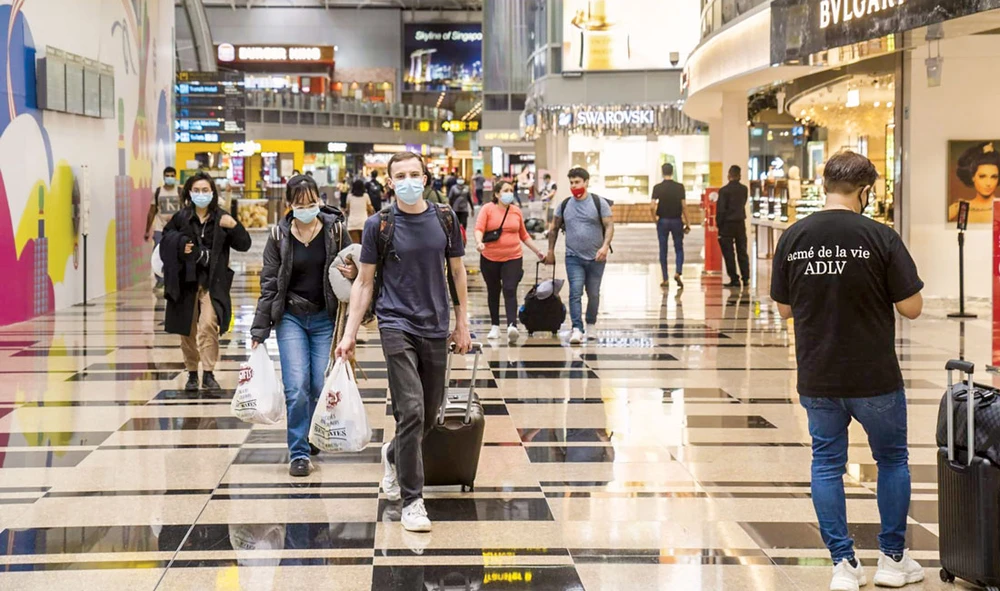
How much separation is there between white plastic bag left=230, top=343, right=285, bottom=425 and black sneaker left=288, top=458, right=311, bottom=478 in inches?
11.1

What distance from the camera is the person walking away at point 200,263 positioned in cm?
956

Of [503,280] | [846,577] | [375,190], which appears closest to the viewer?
[846,577]

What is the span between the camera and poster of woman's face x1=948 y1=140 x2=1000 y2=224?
49.8ft

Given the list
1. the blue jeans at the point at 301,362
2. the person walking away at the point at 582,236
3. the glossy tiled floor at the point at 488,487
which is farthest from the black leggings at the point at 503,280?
the blue jeans at the point at 301,362

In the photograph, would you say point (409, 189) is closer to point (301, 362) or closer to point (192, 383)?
point (301, 362)

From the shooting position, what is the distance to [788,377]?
34.6 ft

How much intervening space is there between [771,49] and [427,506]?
987cm

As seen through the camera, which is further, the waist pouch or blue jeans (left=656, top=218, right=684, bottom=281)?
blue jeans (left=656, top=218, right=684, bottom=281)

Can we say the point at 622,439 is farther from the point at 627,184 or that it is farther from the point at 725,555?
the point at 627,184

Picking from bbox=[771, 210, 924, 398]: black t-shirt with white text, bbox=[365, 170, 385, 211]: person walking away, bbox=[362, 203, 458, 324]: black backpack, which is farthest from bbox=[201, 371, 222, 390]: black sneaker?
bbox=[365, 170, 385, 211]: person walking away

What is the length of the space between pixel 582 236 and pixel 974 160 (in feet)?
18.0

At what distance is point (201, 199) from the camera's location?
31.2ft

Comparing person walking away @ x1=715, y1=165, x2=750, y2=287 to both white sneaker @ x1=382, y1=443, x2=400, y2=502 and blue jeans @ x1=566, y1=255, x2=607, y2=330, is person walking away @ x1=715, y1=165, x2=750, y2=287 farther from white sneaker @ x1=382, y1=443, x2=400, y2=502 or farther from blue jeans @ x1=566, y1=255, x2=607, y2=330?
white sneaker @ x1=382, y1=443, x2=400, y2=502

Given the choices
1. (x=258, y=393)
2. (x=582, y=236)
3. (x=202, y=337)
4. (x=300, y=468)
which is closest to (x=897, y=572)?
(x=300, y=468)
